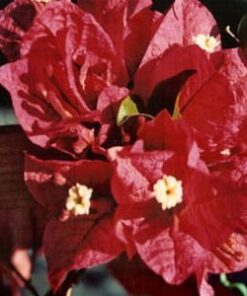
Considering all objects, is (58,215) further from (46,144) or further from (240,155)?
(240,155)

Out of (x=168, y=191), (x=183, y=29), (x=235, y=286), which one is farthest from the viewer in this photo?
(x=235, y=286)

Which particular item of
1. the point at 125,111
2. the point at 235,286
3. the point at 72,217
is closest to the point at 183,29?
the point at 125,111

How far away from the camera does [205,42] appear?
2.24 ft

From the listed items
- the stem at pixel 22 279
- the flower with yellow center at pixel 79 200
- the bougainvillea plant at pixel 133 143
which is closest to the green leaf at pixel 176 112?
the bougainvillea plant at pixel 133 143

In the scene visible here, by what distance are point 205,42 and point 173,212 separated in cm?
19

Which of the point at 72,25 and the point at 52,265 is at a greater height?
the point at 72,25

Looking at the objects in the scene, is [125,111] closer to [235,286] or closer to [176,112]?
[176,112]

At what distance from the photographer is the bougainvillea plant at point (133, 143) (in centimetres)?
60

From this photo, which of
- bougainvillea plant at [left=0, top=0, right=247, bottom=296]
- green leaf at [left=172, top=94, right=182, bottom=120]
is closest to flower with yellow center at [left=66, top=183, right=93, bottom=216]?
bougainvillea plant at [left=0, top=0, right=247, bottom=296]

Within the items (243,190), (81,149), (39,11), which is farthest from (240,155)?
(39,11)

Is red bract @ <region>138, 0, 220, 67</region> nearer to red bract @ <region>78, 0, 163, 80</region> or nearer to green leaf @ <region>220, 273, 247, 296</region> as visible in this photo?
red bract @ <region>78, 0, 163, 80</region>

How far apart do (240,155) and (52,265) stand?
8.7 inches

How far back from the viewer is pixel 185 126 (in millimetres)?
607

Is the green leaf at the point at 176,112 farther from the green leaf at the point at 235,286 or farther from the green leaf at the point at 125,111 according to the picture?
the green leaf at the point at 235,286
